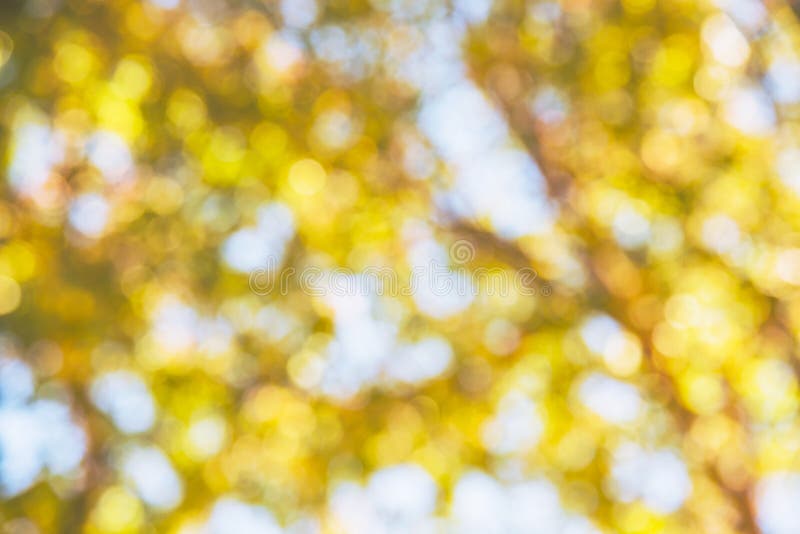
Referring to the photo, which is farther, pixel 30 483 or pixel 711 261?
pixel 711 261

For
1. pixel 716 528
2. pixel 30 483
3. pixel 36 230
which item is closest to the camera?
pixel 30 483

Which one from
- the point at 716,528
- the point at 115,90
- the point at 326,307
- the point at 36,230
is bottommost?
the point at 716,528

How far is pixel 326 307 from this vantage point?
16.7 feet

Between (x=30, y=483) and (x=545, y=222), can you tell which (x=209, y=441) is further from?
(x=545, y=222)

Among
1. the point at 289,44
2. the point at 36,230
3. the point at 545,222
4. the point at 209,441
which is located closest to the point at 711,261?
the point at 545,222

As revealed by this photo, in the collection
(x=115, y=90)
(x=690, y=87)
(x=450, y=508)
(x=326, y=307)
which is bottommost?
(x=450, y=508)

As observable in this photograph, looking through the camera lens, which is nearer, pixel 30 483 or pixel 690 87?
pixel 30 483

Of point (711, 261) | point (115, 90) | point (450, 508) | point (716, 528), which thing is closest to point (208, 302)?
point (115, 90)

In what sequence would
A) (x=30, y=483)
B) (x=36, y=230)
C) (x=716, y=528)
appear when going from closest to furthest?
1. (x=30, y=483)
2. (x=36, y=230)
3. (x=716, y=528)

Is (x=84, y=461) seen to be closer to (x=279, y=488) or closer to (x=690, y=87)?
(x=279, y=488)

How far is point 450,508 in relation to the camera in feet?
17.1

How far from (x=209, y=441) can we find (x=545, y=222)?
2.51 metres

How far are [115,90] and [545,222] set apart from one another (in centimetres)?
278

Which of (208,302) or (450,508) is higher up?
(208,302)
